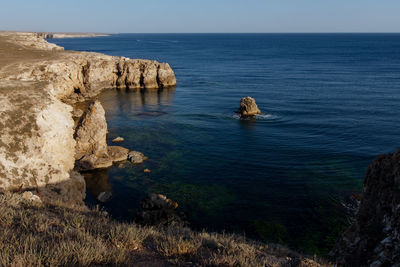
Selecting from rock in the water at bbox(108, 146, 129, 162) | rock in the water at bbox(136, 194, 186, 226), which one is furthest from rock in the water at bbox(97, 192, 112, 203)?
rock in the water at bbox(108, 146, 129, 162)

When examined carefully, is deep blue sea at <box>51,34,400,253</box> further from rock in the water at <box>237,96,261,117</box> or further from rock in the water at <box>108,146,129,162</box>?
rock in the water at <box>237,96,261,117</box>

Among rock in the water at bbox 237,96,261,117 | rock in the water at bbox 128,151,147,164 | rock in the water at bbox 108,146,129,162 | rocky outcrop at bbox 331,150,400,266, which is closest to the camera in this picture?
rocky outcrop at bbox 331,150,400,266

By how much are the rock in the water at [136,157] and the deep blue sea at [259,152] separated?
3.01 feet

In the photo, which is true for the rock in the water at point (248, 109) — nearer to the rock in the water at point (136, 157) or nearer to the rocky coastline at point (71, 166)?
the rock in the water at point (136, 157)

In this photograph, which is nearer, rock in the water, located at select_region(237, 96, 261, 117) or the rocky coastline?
the rocky coastline

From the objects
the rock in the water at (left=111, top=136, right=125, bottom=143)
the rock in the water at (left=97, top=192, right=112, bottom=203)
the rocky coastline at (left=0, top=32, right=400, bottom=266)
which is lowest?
the rock in the water at (left=97, top=192, right=112, bottom=203)

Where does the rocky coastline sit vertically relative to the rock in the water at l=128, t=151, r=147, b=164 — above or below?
above

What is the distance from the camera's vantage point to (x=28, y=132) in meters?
21.7

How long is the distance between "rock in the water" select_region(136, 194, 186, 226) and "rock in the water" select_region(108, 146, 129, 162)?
1102cm

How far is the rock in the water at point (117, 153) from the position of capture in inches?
1326

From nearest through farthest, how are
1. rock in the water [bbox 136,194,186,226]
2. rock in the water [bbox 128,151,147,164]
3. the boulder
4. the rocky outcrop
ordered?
the rocky outcrop < rock in the water [bbox 136,194,186,226] < the boulder < rock in the water [bbox 128,151,147,164]

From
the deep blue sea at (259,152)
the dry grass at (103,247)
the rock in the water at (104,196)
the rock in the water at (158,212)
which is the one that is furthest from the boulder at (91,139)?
the dry grass at (103,247)

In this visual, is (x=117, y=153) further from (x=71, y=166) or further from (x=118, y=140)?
(x=71, y=166)

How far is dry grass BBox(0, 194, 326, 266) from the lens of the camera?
7711mm
